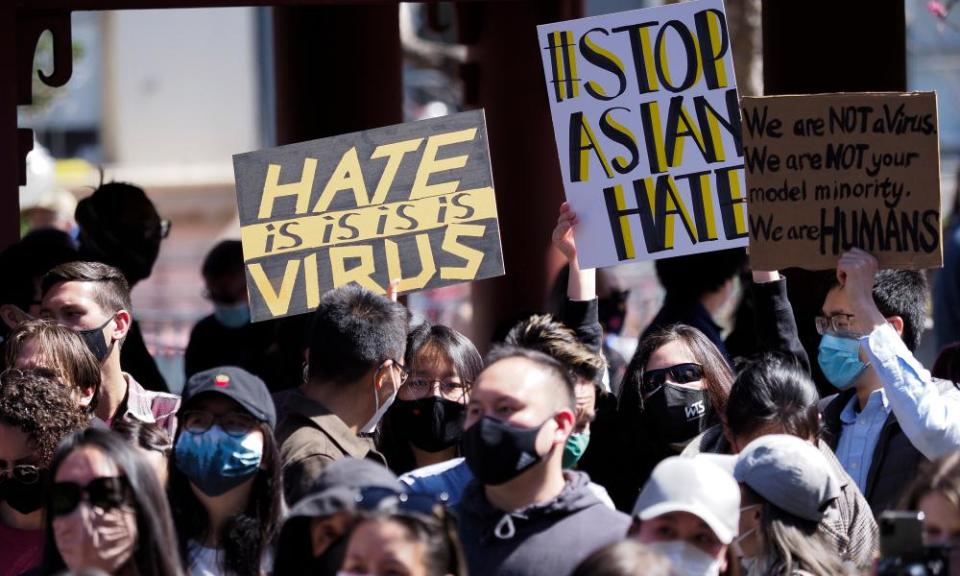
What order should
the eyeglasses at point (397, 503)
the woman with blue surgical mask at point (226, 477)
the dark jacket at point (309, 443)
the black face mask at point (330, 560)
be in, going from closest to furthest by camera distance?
the eyeglasses at point (397, 503) < the black face mask at point (330, 560) < the woman with blue surgical mask at point (226, 477) < the dark jacket at point (309, 443)

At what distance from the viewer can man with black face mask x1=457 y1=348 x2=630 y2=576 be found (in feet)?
14.1

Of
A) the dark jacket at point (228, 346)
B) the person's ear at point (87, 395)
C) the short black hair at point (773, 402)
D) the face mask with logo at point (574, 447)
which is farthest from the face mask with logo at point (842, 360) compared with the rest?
the dark jacket at point (228, 346)

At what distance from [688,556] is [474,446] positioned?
65 centimetres

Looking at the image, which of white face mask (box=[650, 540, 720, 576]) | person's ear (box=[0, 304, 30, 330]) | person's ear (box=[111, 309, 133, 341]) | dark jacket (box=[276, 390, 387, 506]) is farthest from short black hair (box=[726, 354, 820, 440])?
person's ear (box=[0, 304, 30, 330])

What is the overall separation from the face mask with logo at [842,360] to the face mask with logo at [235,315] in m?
3.48

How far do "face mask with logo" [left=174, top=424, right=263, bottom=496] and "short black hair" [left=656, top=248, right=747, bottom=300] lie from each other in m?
3.02

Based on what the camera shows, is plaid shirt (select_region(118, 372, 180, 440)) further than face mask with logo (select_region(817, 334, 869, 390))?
Yes

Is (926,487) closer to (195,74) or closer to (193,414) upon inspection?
(193,414)

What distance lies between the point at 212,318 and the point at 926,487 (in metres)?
5.01

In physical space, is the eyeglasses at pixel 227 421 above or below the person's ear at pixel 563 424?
above

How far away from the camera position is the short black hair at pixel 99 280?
237 inches

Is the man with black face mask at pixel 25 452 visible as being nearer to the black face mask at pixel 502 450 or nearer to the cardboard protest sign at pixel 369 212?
the cardboard protest sign at pixel 369 212

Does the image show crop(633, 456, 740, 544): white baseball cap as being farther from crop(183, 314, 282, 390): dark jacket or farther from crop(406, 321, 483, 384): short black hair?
crop(183, 314, 282, 390): dark jacket

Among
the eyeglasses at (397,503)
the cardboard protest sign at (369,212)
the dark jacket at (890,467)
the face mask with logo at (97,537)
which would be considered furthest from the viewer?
the cardboard protest sign at (369,212)
